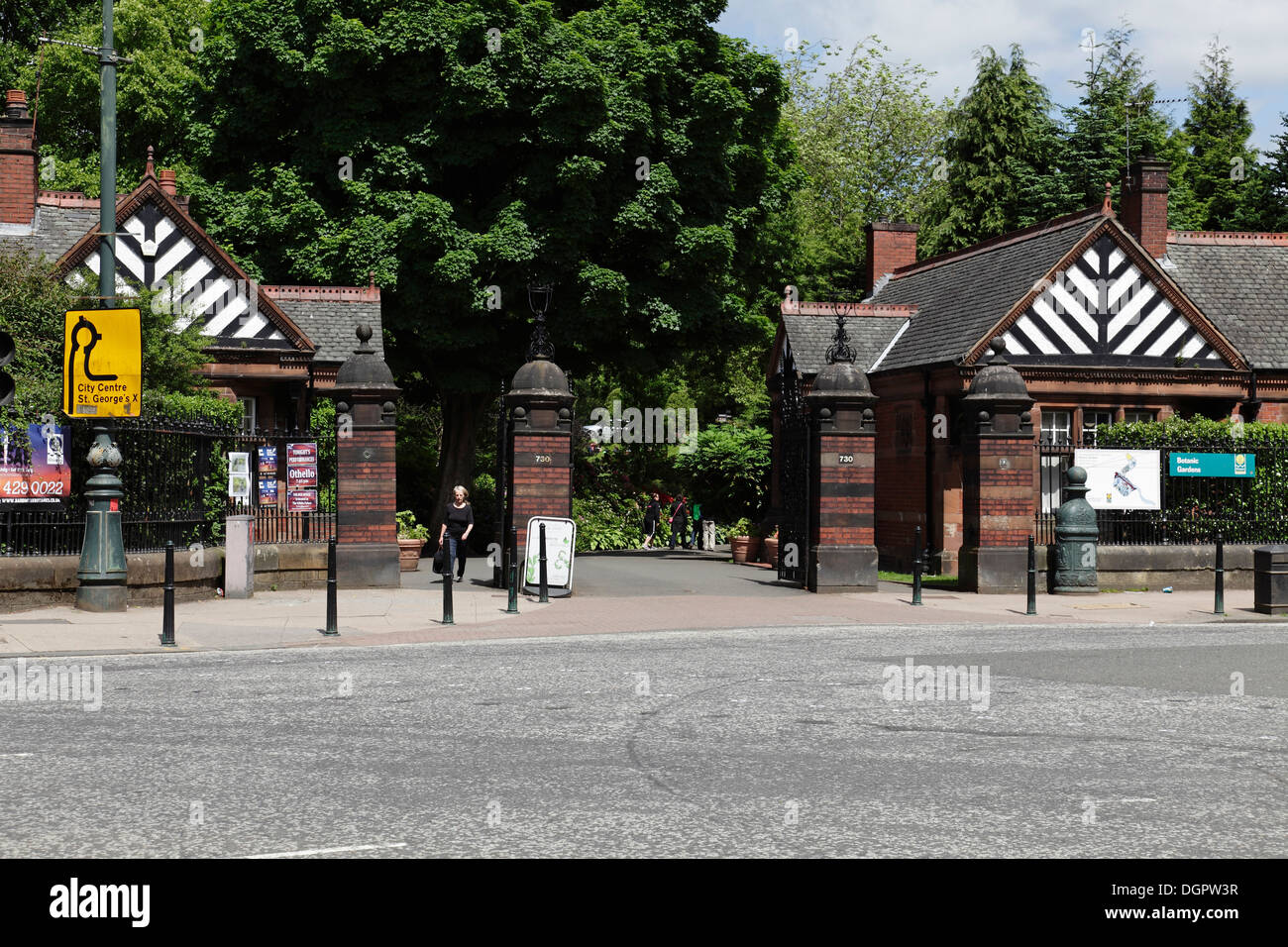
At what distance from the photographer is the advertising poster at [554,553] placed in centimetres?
2112

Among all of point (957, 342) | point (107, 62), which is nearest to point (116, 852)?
point (107, 62)

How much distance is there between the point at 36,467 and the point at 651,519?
80.1 ft

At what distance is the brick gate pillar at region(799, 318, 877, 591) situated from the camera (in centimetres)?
2261

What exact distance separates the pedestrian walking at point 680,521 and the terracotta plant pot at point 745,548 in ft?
22.3

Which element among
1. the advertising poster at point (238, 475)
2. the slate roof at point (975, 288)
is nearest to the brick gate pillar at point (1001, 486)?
the slate roof at point (975, 288)

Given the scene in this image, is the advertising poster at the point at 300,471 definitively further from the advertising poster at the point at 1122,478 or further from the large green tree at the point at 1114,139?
the large green tree at the point at 1114,139

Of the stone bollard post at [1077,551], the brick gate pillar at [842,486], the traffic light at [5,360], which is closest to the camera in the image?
the traffic light at [5,360]

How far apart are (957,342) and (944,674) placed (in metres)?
18.7

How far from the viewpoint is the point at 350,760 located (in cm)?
822

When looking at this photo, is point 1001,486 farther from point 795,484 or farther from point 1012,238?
point 1012,238

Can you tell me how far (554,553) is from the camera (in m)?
21.3

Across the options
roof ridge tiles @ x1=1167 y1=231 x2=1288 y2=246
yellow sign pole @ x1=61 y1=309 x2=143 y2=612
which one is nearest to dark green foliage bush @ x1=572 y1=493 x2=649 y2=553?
roof ridge tiles @ x1=1167 y1=231 x2=1288 y2=246

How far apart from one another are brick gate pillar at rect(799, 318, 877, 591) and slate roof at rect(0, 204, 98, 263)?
17.0m
